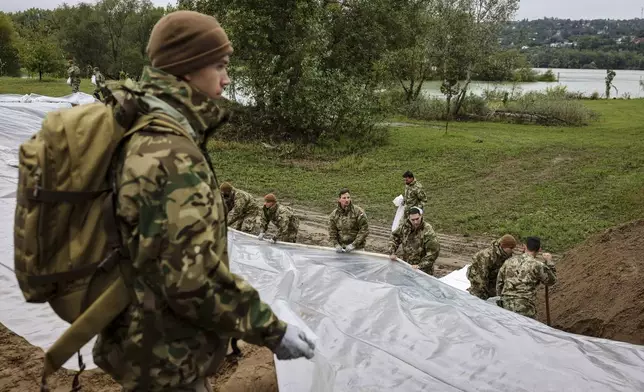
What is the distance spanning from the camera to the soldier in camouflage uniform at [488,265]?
21.7ft

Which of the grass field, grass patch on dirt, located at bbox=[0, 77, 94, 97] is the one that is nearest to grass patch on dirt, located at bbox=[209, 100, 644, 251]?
the grass field

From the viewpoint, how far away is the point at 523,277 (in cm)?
586

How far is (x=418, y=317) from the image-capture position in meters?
4.05

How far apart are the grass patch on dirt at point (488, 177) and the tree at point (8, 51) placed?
23.7 meters

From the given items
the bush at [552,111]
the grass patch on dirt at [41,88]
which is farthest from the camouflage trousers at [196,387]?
the bush at [552,111]

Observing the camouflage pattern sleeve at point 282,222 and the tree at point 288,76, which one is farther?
the tree at point 288,76

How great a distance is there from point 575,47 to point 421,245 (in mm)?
103738

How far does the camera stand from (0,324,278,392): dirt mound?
3.34 metres

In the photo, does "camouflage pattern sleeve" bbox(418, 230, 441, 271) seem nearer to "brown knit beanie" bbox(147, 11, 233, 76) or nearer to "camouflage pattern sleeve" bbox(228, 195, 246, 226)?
"camouflage pattern sleeve" bbox(228, 195, 246, 226)

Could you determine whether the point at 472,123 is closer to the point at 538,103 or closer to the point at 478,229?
the point at 538,103

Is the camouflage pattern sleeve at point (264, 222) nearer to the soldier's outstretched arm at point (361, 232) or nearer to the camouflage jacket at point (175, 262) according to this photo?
the soldier's outstretched arm at point (361, 232)

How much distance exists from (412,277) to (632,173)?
9938 millimetres

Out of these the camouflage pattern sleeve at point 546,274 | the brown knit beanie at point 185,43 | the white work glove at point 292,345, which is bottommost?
the camouflage pattern sleeve at point 546,274

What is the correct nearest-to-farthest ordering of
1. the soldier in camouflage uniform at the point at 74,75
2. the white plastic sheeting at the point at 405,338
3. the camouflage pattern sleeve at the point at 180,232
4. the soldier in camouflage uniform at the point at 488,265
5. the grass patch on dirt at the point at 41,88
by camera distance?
the camouflage pattern sleeve at the point at 180,232 → the white plastic sheeting at the point at 405,338 → the soldier in camouflage uniform at the point at 488,265 → the soldier in camouflage uniform at the point at 74,75 → the grass patch on dirt at the point at 41,88
